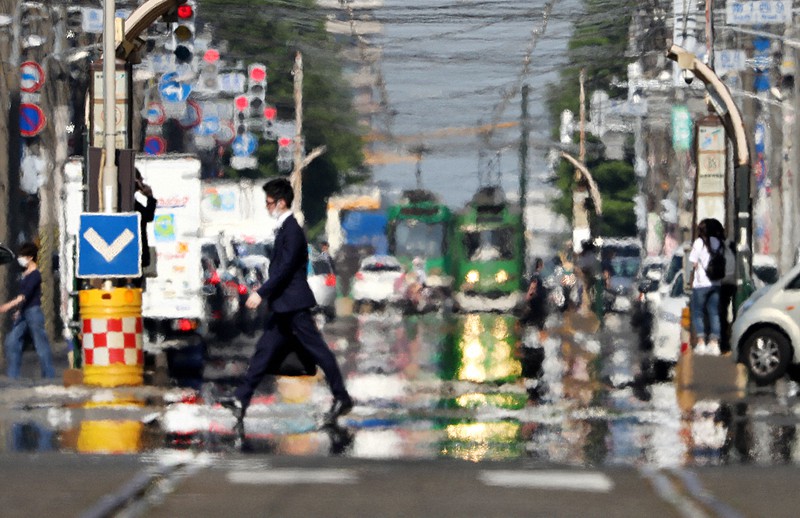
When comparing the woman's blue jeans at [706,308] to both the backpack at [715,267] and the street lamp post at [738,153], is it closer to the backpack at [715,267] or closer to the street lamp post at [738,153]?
the backpack at [715,267]

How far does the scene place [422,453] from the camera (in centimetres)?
1215

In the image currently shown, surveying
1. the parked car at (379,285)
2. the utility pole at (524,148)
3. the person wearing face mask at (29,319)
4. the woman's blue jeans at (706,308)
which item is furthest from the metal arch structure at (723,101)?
the utility pole at (524,148)

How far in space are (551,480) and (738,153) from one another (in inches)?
663

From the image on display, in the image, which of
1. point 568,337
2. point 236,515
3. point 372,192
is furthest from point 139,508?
point 372,192

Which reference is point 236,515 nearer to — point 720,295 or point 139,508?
point 139,508

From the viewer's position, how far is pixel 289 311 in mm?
14609

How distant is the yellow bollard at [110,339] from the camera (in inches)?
678

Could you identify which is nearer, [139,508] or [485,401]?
[139,508]

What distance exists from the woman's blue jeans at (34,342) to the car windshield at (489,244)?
1432 inches

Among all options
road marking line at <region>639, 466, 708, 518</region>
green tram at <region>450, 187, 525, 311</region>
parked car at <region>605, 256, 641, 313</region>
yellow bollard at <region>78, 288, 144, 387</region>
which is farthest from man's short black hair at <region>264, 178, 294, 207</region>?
green tram at <region>450, 187, 525, 311</region>

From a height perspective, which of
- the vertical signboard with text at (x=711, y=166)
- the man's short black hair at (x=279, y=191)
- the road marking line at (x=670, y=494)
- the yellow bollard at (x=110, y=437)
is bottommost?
the road marking line at (x=670, y=494)

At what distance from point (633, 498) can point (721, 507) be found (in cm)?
54

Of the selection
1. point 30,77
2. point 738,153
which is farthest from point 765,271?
point 30,77

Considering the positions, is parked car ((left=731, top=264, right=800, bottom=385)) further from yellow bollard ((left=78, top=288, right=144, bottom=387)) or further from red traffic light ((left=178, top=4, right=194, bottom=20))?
red traffic light ((left=178, top=4, right=194, bottom=20))
